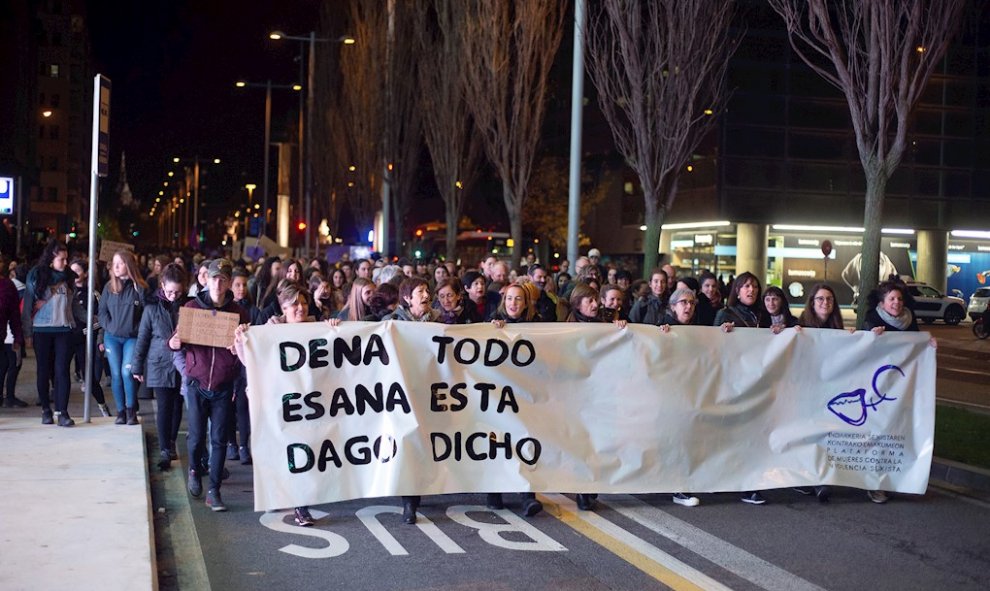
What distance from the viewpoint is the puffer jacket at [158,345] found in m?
9.21

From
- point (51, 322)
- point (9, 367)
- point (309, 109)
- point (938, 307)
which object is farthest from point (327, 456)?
point (309, 109)

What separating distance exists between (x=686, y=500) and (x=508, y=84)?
2167 cm

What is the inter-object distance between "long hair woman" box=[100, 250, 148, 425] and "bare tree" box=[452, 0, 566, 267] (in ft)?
55.5

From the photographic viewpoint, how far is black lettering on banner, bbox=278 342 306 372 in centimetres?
791

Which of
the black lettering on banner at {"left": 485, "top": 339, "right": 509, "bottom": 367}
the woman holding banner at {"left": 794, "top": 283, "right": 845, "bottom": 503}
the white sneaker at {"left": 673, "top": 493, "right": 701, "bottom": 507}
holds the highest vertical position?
the woman holding banner at {"left": 794, "top": 283, "right": 845, "bottom": 503}

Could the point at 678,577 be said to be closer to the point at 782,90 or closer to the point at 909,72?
the point at 909,72

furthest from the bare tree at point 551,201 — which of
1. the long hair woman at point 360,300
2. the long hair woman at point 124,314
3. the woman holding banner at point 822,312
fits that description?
the long hair woman at point 360,300

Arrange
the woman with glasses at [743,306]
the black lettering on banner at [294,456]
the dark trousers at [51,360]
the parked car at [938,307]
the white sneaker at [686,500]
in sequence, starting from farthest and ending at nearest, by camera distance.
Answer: the parked car at [938,307] → the dark trousers at [51,360] → the woman with glasses at [743,306] → the white sneaker at [686,500] → the black lettering on banner at [294,456]

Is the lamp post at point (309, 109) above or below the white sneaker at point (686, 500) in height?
above

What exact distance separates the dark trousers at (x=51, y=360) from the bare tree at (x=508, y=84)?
1670 centimetres

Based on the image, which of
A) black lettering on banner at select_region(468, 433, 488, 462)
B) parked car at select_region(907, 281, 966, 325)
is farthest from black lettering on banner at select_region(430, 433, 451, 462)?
parked car at select_region(907, 281, 966, 325)

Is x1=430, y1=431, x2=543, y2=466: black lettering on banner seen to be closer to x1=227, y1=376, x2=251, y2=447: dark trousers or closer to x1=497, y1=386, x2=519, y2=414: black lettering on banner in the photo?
x1=497, y1=386, x2=519, y2=414: black lettering on banner

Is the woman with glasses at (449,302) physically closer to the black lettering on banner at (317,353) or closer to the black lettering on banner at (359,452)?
the black lettering on banner at (317,353)

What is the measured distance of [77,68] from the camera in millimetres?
125938
